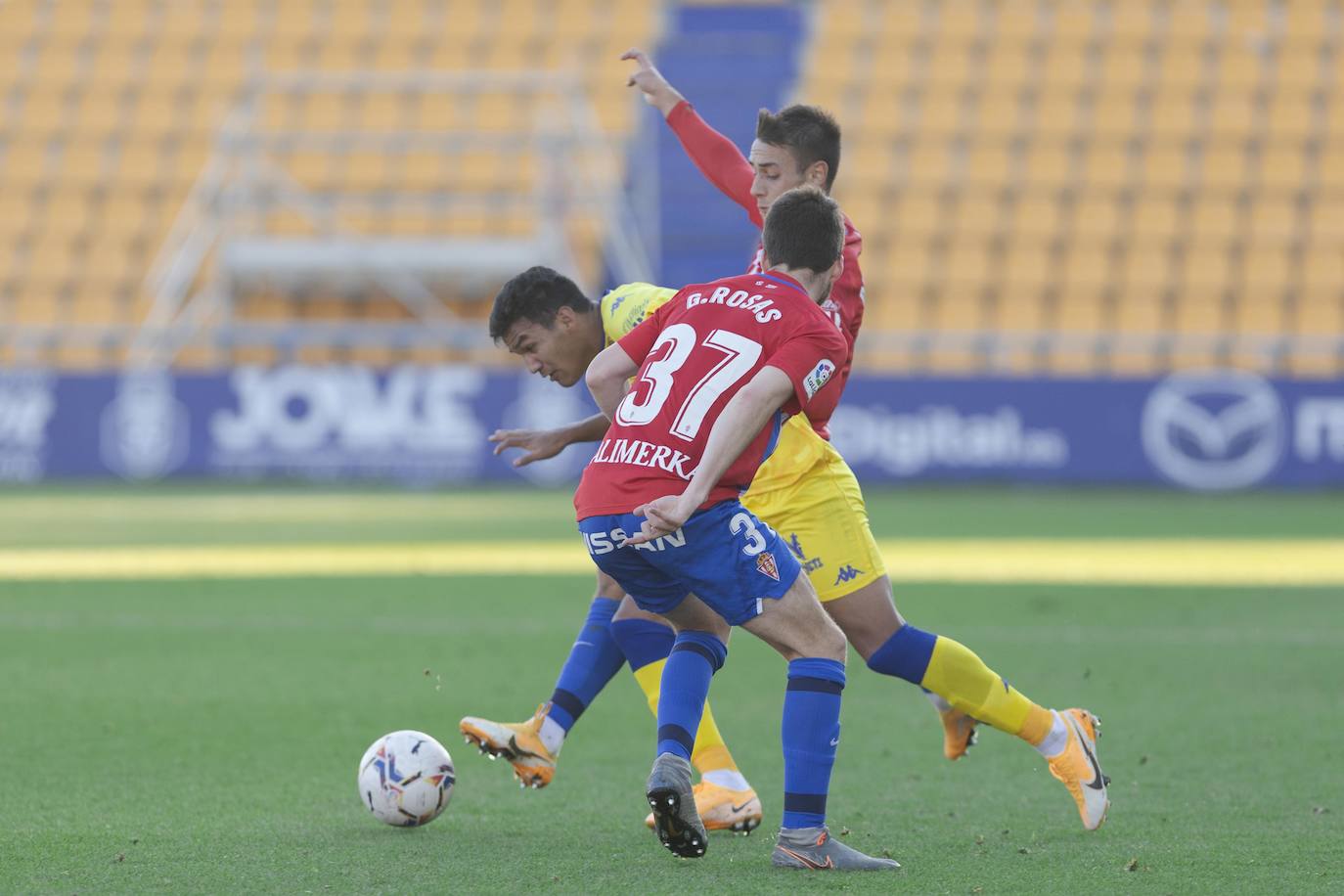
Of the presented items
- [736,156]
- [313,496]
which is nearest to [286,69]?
[313,496]

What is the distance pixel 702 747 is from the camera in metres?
5.29

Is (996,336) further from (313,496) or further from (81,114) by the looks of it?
(81,114)

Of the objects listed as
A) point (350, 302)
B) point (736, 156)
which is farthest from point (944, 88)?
point (736, 156)

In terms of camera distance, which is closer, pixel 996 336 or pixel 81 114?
pixel 996 336

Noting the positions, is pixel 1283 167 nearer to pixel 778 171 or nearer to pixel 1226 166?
pixel 1226 166

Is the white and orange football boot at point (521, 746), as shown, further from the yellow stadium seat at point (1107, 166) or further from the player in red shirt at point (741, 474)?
the yellow stadium seat at point (1107, 166)

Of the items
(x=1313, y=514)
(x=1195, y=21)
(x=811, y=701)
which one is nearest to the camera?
(x=811, y=701)

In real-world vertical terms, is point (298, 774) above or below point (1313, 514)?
below

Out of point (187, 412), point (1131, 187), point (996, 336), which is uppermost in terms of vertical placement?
point (1131, 187)

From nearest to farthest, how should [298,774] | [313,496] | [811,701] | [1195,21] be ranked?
[811,701] < [298,774] < [313,496] < [1195,21]

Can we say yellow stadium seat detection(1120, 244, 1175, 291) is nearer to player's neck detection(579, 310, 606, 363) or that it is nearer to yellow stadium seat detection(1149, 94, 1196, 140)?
yellow stadium seat detection(1149, 94, 1196, 140)

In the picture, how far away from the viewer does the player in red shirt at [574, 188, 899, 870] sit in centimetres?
445

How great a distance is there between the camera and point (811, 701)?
4.52 metres

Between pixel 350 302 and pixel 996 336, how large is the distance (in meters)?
7.93
